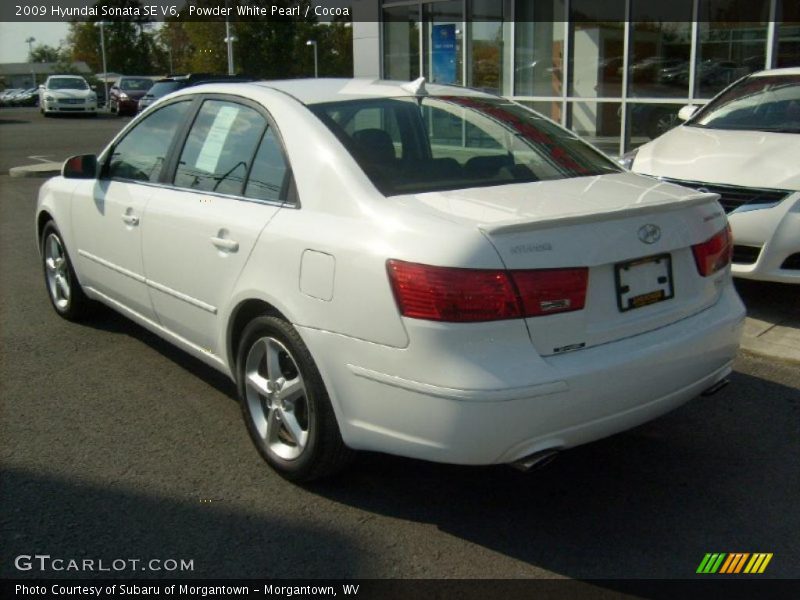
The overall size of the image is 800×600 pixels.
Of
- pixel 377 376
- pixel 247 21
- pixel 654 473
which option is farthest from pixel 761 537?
pixel 247 21

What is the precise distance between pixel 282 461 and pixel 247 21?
4958cm

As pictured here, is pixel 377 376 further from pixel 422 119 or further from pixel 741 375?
pixel 741 375

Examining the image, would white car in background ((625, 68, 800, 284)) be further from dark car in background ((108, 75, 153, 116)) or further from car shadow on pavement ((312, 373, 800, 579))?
dark car in background ((108, 75, 153, 116))

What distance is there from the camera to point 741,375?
466cm

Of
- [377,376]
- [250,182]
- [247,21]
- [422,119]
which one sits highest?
[247,21]

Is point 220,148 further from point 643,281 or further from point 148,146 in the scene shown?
point 643,281

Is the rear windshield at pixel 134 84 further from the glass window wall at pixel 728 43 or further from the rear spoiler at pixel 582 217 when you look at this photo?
the rear spoiler at pixel 582 217

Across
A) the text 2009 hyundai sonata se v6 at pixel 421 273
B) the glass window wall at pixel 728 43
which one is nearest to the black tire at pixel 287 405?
the text 2009 hyundai sonata se v6 at pixel 421 273

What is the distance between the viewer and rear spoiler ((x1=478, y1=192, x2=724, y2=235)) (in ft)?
9.16

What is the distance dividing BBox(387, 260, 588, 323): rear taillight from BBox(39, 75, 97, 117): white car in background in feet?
118

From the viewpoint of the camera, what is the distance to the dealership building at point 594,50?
10.9m

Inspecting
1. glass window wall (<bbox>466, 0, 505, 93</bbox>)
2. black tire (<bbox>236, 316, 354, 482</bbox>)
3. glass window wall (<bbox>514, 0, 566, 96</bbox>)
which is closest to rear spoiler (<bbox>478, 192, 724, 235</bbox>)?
black tire (<bbox>236, 316, 354, 482</bbox>)

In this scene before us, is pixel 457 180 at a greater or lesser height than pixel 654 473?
greater

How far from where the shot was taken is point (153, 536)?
3092 mm
